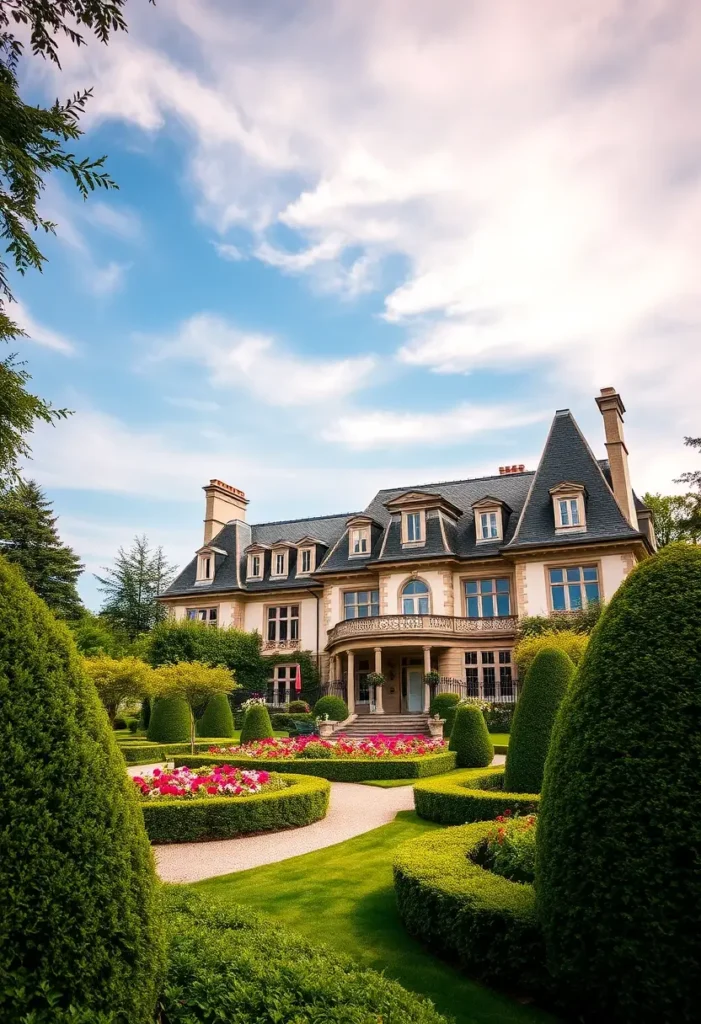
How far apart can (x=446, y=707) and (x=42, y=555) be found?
83.6 ft

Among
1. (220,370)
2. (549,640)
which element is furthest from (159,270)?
(549,640)

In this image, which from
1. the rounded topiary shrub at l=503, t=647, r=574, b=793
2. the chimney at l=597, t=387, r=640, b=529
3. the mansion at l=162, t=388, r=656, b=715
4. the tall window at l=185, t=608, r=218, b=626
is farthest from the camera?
the tall window at l=185, t=608, r=218, b=626

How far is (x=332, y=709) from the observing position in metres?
27.6

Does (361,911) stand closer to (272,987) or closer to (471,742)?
(272,987)

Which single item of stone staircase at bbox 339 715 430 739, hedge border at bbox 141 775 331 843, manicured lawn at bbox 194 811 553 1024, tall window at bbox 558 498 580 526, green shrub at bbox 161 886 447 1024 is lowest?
manicured lawn at bbox 194 811 553 1024

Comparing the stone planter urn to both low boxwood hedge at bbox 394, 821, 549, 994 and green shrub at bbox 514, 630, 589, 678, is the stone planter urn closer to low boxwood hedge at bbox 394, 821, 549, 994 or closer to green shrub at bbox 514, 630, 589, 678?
green shrub at bbox 514, 630, 589, 678

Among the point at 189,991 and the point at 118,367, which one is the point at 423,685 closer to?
the point at 118,367

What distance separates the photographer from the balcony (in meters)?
29.3

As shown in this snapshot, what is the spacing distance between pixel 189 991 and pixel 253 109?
8.07 m

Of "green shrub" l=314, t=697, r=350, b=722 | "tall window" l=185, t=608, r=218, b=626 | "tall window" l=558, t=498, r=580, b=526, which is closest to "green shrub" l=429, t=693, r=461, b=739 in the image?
"green shrub" l=314, t=697, r=350, b=722

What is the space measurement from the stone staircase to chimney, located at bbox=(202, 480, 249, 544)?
58.8ft

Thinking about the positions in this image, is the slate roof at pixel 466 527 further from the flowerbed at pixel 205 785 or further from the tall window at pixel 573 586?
the flowerbed at pixel 205 785

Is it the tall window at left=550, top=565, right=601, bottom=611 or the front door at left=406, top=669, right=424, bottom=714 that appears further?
the front door at left=406, top=669, right=424, bottom=714

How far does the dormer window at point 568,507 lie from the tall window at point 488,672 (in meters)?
6.07
